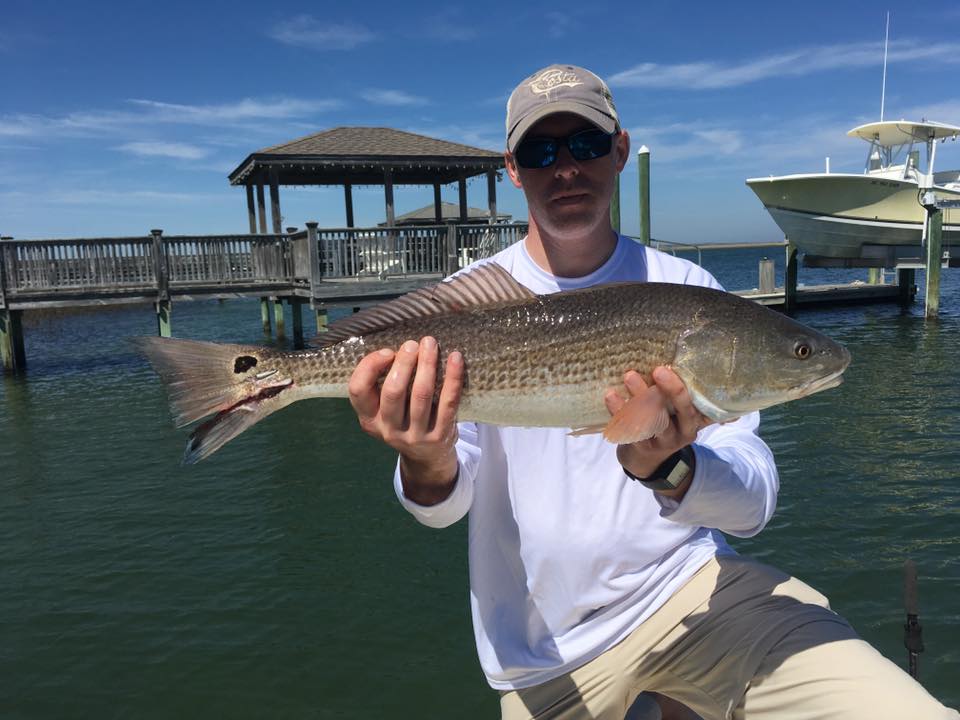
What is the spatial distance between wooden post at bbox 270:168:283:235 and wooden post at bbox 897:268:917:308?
25686mm

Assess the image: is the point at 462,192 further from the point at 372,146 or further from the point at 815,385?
the point at 815,385

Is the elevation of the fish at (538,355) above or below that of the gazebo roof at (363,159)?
below

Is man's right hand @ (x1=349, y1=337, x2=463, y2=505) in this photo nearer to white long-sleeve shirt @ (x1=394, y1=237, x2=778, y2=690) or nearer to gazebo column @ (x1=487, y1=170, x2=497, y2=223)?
white long-sleeve shirt @ (x1=394, y1=237, x2=778, y2=690)

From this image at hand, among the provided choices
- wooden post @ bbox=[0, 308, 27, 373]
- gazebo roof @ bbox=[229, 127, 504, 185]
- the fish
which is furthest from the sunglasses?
wooden post @ bbox=[0, 308, 27, 373]

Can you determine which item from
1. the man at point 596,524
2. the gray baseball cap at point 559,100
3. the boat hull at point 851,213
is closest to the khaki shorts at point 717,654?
the man at point 596,524

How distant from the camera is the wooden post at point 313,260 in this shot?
1873 cm

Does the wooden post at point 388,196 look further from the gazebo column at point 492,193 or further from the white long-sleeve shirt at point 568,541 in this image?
the white long-sleeve shirt at point 568,541

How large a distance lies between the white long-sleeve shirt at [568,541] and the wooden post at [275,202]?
65.0ft

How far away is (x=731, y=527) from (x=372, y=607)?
487cm

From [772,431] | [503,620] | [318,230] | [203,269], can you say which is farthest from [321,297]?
[503,620]

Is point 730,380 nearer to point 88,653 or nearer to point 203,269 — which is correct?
point 88,653

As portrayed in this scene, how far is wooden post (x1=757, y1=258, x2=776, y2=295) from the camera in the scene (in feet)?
97.4

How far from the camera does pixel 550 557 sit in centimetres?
317

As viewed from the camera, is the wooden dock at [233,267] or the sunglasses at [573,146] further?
the wooden dock at [233,267]
